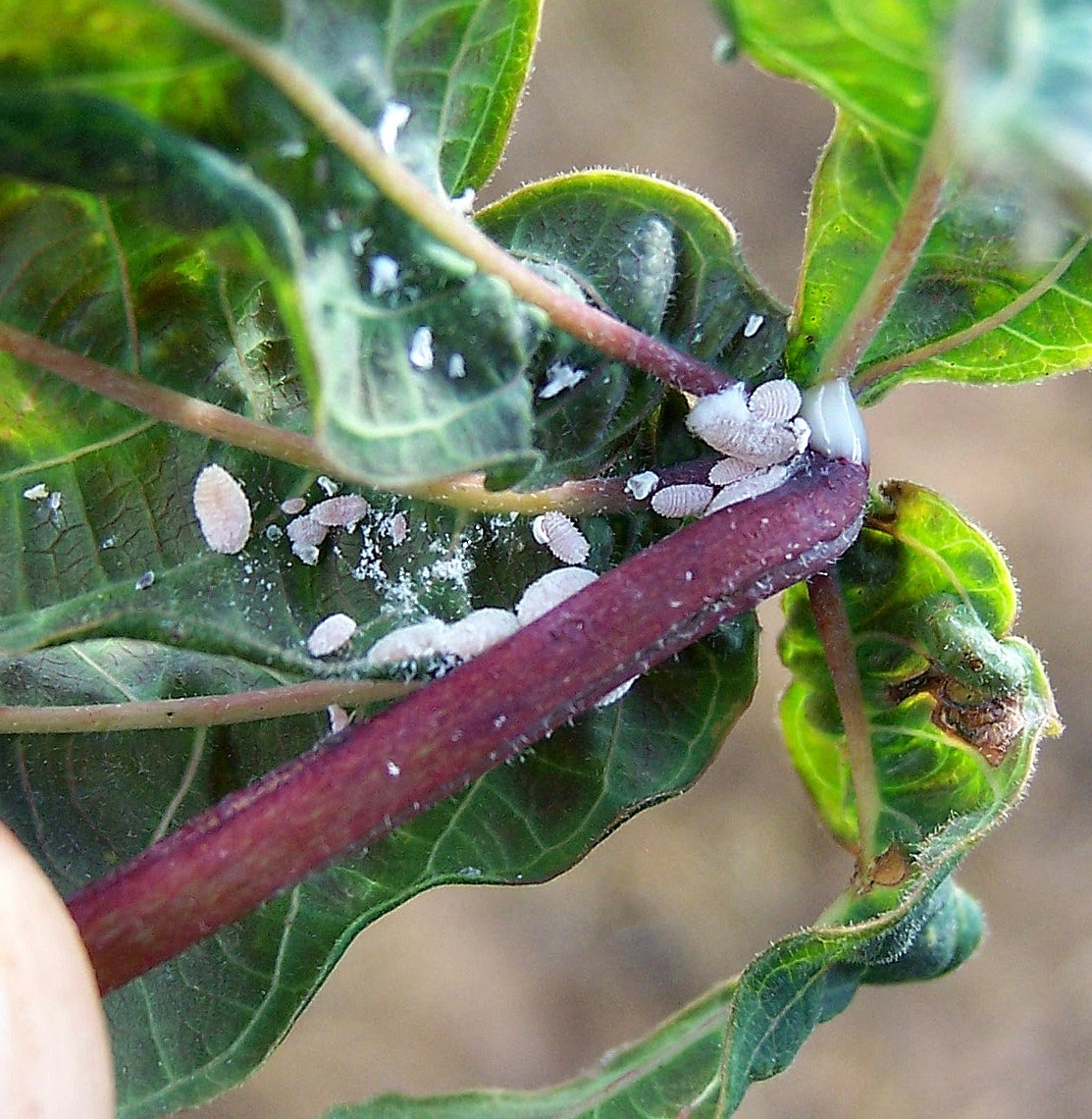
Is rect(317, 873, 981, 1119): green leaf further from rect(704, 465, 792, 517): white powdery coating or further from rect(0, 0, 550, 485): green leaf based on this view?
rect(0, 0, 550, 485): green leaf

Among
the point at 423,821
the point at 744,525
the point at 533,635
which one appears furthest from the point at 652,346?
the point at 423,821

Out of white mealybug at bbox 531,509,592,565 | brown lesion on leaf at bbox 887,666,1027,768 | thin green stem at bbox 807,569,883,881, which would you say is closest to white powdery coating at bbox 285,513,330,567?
white mealybug at bbox 531,509,592,565

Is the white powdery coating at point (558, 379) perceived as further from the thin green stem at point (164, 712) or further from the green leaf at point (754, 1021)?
the green leaf at point (754, 1021)

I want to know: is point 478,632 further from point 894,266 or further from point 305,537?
point 894,266

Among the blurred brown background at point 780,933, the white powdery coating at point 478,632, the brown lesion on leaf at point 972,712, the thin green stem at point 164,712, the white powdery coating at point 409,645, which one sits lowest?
the blurred brown background at point 780,933

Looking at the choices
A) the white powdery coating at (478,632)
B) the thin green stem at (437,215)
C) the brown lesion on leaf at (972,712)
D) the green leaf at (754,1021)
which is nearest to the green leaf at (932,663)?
the brown lesion on leaf at (972,712)

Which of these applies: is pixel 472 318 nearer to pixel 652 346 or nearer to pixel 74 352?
pixel 652 346
